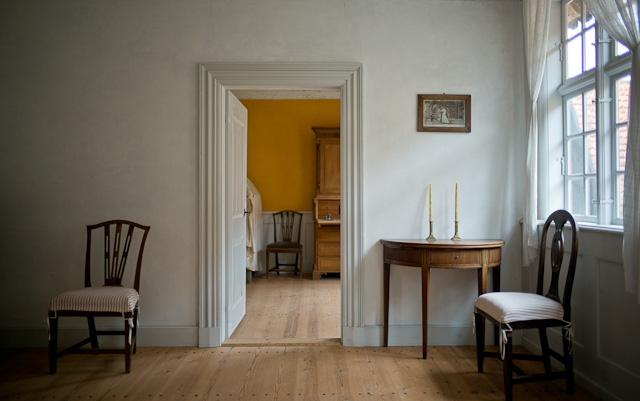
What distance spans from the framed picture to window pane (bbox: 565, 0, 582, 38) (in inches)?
32.0

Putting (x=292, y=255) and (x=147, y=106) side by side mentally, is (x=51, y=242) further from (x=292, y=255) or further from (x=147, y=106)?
(x=292, y=255)

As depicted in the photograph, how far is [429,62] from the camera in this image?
3617 millimetres

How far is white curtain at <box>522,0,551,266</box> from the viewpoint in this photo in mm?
3240

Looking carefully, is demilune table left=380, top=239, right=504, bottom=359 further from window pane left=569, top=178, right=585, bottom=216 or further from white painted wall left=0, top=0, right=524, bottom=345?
window pane left=569, top=178, right=585, bottom=216

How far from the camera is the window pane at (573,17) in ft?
10.1

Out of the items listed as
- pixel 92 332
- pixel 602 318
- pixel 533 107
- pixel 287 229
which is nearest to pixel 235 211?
pixel 92 332

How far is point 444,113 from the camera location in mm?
3613

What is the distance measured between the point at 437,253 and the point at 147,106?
2509mm

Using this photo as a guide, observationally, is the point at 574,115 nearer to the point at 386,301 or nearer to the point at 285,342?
the point at 386,301

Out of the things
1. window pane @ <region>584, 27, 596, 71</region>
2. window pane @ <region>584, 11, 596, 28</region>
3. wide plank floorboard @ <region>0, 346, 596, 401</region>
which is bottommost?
wide plank floorboard @ <region>0, 346, 596, 401</region>

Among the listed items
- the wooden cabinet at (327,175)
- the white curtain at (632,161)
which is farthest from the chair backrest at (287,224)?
the white curtain at (632,161)

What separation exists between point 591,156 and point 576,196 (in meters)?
0.32

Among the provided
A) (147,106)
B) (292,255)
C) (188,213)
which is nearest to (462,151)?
(188,213)

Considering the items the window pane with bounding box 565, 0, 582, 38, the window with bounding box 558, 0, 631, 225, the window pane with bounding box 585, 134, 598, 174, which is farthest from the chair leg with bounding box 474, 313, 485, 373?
the window pane with bounding box 565, 0, 582, 38
